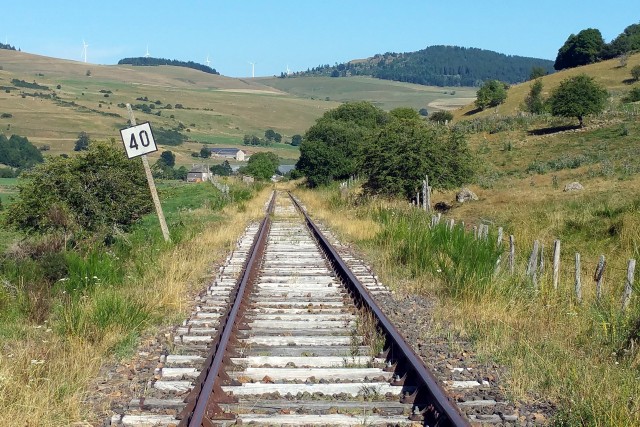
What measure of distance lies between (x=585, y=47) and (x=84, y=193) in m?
133

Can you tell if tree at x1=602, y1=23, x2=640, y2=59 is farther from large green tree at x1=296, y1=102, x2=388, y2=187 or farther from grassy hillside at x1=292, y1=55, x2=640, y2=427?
grassy hillside at x1=292, y1=55, x2=640, y2=427

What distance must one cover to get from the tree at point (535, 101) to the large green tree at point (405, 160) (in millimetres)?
61879

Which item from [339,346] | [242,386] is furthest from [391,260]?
[242,386]

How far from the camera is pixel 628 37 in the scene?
13125 cm

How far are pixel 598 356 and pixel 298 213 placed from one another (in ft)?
76.4

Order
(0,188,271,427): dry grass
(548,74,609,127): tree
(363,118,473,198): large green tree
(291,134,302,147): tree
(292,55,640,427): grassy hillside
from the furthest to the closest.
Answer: (291,134,302,147): tree, (548,74,609,127): tree, (363,118,473,198): large green tree, (292,55,640,427): grassy hillside, (0,188,271,427): dry grass

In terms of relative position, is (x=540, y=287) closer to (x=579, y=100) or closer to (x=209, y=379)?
(x=209, y=379)

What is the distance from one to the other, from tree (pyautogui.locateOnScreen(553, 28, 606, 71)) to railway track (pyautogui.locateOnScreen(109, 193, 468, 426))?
137 metres

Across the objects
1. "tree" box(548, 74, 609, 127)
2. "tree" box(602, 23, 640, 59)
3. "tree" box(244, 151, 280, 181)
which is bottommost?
"tree" box(244, 151, 280, 181)

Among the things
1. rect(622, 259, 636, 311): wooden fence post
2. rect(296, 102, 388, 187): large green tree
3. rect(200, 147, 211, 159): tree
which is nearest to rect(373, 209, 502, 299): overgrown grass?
rect(622, 259, 636, 311): wooden fence post

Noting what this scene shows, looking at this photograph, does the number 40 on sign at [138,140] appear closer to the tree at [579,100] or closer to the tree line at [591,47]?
the tree at [579,100]

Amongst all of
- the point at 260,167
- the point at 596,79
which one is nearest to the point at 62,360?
the point at 260,167

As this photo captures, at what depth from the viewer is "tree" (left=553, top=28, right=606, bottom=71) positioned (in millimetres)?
134125

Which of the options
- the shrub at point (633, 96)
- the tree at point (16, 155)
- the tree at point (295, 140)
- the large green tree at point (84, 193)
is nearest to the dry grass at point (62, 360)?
the large green tree at point (84, 193)
